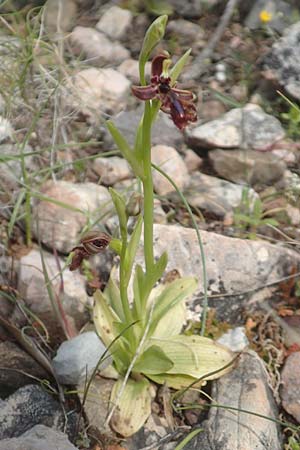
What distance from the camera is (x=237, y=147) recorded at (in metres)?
2.96

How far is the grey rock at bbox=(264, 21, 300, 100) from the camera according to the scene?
123 inches

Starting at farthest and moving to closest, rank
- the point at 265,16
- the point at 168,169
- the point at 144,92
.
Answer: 1. the point at 265,16
2. the point at 168,169
3. the point at 144,92

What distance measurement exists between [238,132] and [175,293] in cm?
115

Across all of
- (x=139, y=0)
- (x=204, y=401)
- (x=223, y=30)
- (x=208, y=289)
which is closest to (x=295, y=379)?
(x=204, y=401)

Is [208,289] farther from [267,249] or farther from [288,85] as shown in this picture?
[288,85]

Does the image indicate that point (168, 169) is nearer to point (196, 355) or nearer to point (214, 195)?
point (214, 195)

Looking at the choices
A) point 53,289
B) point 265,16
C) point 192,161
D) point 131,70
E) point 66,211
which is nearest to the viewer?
point 53,289

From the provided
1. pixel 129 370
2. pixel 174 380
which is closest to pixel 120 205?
pixel 129 370

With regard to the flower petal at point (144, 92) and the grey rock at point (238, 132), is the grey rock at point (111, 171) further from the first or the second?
the flower petal at point (144, 92)

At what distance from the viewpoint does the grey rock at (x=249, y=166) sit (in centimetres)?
284

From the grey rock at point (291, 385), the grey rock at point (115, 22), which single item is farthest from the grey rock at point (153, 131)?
the grey rock at point (291, 385)

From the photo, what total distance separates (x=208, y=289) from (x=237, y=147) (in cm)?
90

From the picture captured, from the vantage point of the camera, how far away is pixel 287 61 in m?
3.22

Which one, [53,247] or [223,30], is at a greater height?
Answer: [223,30]
